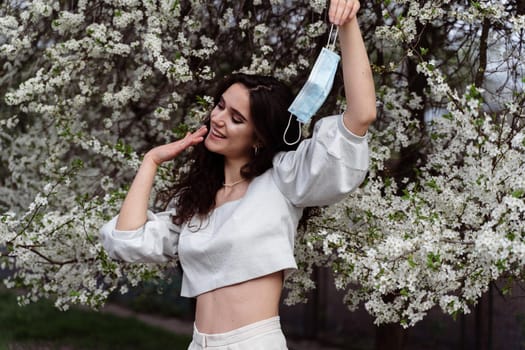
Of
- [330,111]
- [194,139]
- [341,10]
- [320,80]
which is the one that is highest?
[341,10]

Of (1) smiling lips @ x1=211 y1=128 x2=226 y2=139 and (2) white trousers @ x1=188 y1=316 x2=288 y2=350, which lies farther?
(1) smiling lips @ x1=211 y1=128 x2=226 y2=139

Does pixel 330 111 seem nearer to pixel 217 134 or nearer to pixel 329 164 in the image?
pixel 217 134

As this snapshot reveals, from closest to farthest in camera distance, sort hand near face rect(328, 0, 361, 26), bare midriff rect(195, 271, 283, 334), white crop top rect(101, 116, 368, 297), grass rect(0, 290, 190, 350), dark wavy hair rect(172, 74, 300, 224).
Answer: hand near face rect(328, 0, 361, 26) → white crop top rect(101, 116, 368, 297) → bare midriff rect(195, 271, 283, 334) → dark wavy hair rect(172, 74, 300, 224) → grass rect(0, 290, 190, 350)

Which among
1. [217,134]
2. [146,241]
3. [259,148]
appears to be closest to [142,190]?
[146,241]

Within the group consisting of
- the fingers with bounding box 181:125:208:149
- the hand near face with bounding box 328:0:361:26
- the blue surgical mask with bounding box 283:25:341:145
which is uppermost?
the hand near face with bounding box 328:0:361:26

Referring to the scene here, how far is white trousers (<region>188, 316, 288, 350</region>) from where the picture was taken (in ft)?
7.18

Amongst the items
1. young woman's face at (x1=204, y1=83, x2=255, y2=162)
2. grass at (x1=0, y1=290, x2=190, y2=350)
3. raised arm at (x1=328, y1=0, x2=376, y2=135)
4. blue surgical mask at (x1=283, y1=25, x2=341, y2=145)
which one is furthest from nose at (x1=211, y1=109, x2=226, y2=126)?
grass at (x1=0, y1=290, x2=190, y2=350)

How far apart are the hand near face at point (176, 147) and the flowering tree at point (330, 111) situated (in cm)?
58

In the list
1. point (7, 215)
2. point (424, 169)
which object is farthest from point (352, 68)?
point (7, 215)

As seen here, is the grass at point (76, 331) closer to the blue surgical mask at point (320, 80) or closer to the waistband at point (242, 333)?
the waistband at point (242, 333)

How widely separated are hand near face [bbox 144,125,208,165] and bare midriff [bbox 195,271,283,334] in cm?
52

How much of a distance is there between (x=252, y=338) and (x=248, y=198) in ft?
1.50

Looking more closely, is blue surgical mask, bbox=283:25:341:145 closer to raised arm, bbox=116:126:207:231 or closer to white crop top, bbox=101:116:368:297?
white crop top, bbox=101:116:368:297

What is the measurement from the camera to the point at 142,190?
247 cm
